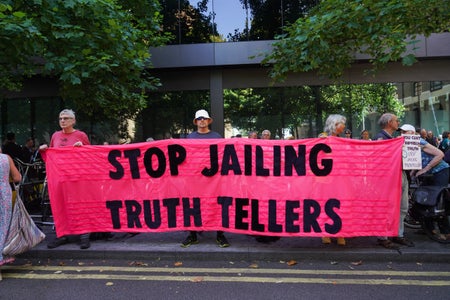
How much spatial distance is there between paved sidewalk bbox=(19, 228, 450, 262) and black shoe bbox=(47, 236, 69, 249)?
0.24 ft

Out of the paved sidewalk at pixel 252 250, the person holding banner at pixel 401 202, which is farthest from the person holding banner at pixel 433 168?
the paved sidewalk at pixel 252 250

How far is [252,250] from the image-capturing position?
5.08 meters

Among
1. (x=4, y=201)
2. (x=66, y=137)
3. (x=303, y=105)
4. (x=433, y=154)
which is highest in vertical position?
(x=303, y=105)

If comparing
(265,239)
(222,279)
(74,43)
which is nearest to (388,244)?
(265,239)

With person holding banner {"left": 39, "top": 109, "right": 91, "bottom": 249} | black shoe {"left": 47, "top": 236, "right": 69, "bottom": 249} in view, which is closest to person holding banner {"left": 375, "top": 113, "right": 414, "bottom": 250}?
person holding banner {"left": 39, "top": 109, "right": 91, "bottom": 249}

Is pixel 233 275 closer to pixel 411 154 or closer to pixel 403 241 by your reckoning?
pixel 403 241

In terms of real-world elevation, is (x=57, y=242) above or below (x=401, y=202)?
below

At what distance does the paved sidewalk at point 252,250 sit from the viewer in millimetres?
4902

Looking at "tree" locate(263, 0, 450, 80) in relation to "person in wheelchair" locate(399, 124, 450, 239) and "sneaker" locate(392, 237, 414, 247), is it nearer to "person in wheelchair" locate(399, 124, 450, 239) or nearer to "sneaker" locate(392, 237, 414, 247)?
"person in wheelchair" locate(399, 124, 450, 239)

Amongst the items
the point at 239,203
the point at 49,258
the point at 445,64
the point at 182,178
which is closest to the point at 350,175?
the point at 239,203

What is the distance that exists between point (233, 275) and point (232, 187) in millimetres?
1247

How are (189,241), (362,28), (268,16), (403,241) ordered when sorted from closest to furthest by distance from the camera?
1. (403,241)
2. (189,241)
3. (362,28)
4. (268,16)

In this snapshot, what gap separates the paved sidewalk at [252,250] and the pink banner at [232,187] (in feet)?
0.76

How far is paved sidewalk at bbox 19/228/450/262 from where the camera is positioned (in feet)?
16.1
